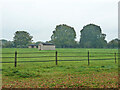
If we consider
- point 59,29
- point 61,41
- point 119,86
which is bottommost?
point 119,86

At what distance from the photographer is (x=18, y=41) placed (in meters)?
82.9

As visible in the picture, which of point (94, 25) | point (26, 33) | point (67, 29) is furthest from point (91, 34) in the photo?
point (26, 33)

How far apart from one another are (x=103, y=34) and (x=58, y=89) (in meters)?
78.9

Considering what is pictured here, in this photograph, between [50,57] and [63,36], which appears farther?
[63,36]

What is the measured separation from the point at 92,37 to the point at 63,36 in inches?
588

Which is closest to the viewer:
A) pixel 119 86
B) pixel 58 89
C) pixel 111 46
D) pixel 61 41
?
pixel 58 89

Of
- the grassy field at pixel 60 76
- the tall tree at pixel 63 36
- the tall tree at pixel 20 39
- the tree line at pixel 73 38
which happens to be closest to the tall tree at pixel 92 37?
the tree line at pixel 73 38

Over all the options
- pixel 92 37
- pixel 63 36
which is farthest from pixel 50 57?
pixel 92 37

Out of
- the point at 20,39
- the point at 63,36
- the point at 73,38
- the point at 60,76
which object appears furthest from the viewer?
the point at 20,39

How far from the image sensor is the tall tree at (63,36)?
253 ft

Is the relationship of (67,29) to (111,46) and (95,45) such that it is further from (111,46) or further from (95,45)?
(111,46)

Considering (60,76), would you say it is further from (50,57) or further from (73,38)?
(73,38)

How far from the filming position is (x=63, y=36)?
7719 centimetres

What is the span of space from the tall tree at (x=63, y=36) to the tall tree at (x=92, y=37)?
Answer: 5.42 metres
